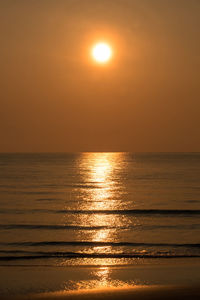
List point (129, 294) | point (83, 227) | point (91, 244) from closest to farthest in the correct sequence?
point (129, 294)
point (91, 244)
point (83, 227)

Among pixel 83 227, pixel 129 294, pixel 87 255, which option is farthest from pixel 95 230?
pixel 129 294

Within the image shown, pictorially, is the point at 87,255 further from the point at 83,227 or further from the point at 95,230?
the point at 83,227

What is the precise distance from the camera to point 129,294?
30.3 feet

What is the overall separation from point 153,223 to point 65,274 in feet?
36.5

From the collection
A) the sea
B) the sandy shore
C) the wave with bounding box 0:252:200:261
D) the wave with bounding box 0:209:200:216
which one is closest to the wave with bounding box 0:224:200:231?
the sea

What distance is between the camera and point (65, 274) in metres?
11.6

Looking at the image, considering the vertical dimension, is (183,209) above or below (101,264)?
above

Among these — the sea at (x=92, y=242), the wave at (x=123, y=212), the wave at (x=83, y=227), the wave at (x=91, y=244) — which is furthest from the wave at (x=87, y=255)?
the wave at (x=123, y=212)

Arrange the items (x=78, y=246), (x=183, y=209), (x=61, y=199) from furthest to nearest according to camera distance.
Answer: (x=61, y=199), (x=183, y=209), (x=78, y=246)

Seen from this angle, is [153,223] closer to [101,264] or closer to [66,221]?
[66,221]

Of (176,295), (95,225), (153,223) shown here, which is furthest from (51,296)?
(153,223)

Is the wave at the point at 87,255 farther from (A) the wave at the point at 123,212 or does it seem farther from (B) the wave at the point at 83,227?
(A) the wave at the point at 123,212

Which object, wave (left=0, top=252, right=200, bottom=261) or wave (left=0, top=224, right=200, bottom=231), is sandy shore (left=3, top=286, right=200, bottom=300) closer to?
wave (left=0, top=252, right=200, bottom=261)

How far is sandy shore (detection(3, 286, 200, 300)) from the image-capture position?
9.04m
